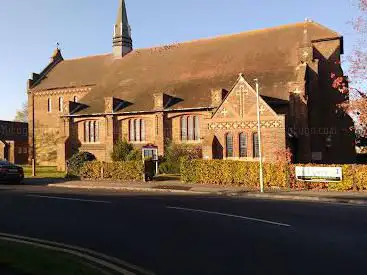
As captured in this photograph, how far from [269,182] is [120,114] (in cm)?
2061

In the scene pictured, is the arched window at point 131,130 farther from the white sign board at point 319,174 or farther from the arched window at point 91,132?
the white sign board at point 319,174

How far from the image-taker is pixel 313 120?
117 ft

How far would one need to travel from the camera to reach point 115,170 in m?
30.6

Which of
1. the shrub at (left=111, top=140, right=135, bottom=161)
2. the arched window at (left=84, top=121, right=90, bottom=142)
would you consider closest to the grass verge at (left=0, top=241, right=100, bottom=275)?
the shrub at (left=111, top=140, right=135, bottom=161)

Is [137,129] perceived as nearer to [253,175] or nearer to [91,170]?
[91,170]

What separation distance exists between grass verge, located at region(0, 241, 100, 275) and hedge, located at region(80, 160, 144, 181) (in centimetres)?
2097

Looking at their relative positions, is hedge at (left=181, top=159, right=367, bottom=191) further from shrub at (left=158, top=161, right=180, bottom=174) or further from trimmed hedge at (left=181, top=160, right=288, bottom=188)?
shrub at (left=158, top=161, right=180, bottom=174)

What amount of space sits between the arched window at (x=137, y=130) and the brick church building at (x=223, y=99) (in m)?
0.10

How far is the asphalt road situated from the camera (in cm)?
788

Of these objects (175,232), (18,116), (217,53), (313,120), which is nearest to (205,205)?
(175,232)

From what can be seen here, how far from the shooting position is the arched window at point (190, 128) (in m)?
37.9

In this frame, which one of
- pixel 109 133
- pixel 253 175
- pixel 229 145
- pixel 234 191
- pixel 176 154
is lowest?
pixel 234 191

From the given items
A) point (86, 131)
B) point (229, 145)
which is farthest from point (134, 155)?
point (229, 145)

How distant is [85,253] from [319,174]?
17.0 meters
